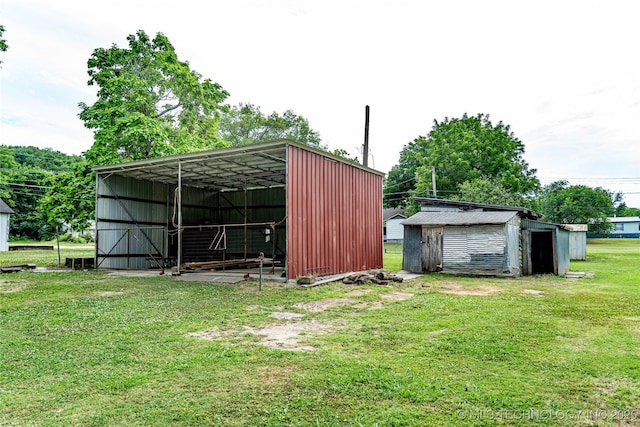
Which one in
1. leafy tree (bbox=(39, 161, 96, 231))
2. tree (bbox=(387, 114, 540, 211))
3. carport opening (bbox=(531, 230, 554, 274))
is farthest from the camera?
tree (bbox=(387, 114, 540, 211))

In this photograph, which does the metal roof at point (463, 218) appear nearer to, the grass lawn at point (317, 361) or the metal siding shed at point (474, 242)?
the metal siding shed at point (474, 242)

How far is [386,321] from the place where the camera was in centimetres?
620

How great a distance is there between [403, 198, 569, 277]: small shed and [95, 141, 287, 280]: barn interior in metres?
A: 5.17

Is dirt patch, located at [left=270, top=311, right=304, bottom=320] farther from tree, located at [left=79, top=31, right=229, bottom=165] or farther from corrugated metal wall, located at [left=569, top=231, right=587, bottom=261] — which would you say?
→ corrugated metal wall, located at [left=569, top=231, right=587, bottom=261]

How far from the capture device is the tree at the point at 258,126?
37438mm

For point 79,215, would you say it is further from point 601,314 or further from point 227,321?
point 601,314

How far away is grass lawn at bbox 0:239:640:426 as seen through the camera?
3.00 metres

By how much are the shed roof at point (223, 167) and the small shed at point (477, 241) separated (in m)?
2.97

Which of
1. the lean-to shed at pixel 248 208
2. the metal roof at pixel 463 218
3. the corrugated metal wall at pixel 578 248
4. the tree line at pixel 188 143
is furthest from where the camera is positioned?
the corrugated metal wall at pixel 578 248

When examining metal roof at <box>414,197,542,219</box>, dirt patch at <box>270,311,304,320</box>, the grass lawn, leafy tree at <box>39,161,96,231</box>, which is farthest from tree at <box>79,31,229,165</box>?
dirt patch at <box>270,311,304,320</box>

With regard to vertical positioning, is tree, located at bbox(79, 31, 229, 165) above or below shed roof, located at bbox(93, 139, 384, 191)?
above

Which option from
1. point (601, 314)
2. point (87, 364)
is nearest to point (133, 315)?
point (87, 364)

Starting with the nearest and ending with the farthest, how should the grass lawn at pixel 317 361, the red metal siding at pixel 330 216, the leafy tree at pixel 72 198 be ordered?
the grass lawn at pixel 317 361 → the red metal siding at pixel 330 216 → the leafy tree at pixel 72 198

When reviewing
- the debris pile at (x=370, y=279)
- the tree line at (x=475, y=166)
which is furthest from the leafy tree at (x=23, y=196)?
the debris pile at (x=370, y=279)
